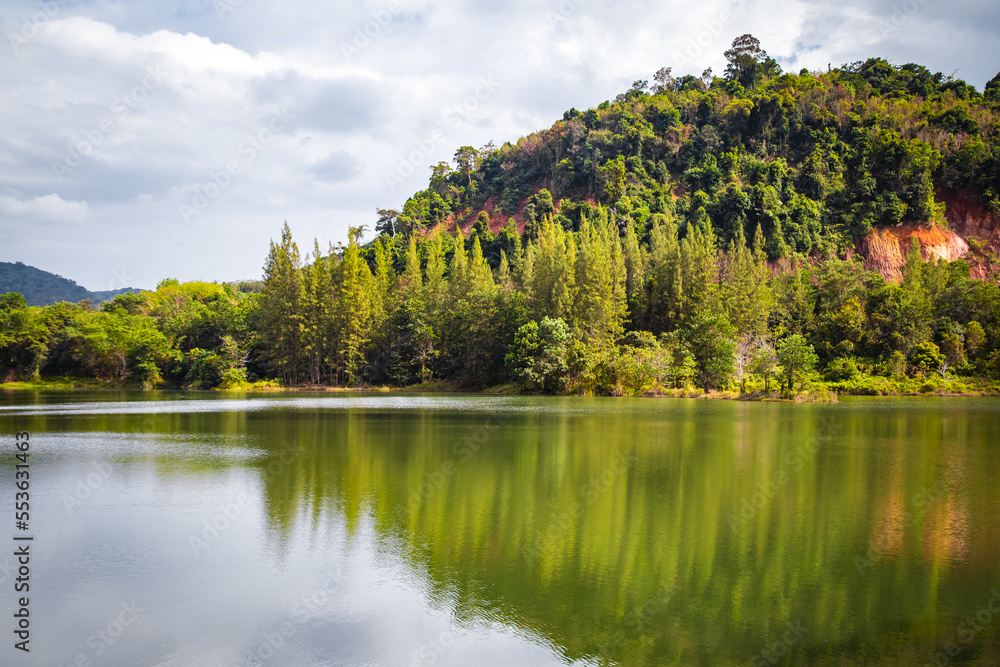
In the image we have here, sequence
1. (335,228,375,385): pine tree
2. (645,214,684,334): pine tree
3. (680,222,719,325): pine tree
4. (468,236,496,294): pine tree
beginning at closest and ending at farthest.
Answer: (680,222,719,325): pine tree < (645,214,684,334): pine tree < (468,236,496,294): pine tree < (335,228,375,385): pine tree

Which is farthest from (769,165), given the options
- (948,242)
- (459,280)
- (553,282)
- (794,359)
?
(794,359)

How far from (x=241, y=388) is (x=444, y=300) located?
19875mm

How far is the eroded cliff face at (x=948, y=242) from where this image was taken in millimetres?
62312

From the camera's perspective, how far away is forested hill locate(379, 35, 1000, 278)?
64.7 m

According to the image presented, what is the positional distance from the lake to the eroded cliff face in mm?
52969

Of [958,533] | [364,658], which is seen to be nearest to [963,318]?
[958,533]

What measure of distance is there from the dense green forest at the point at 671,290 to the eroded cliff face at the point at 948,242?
1.25 m

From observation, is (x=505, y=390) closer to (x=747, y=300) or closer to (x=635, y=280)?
(x=635, y=280)

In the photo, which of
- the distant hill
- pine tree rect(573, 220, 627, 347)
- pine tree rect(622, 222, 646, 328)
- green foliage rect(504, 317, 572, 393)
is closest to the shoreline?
green foliage rect(504, 317, 572, 393)

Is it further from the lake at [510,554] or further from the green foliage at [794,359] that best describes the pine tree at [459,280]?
the lake at [510,554]

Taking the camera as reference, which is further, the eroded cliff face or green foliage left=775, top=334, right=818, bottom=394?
the eroded cliff face

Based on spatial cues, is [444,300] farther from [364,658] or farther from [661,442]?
[364,658]

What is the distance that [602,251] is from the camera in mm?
49500

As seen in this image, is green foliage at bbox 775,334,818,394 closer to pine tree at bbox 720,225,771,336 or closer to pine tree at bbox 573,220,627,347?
A: pine tree at bbox 720,225,771,336
